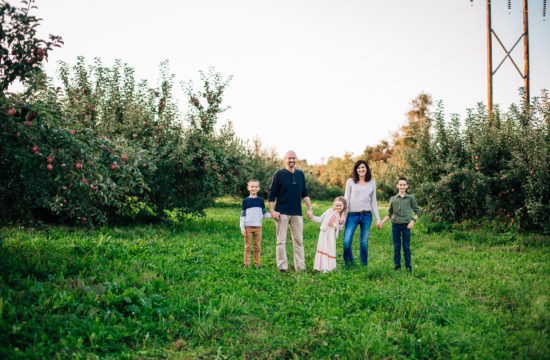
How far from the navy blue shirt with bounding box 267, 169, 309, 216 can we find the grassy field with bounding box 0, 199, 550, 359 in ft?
4.35

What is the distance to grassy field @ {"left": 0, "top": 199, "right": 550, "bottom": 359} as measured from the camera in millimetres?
3781

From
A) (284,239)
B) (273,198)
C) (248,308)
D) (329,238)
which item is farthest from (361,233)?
(248,308)

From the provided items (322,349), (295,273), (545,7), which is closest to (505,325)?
(322,349)

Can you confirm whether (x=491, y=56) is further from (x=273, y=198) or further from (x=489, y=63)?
(x=273, y=198)

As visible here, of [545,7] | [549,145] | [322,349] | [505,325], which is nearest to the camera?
[322,349]

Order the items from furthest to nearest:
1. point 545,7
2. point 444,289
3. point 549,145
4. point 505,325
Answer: point 545,7 → point 549,145 → point 444,289 → point 505,325

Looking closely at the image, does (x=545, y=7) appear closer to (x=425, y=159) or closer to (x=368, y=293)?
(x=425, y=159)

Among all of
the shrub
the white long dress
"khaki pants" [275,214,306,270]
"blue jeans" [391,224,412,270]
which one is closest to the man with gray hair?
"khaki pants" [275,214,306,270]

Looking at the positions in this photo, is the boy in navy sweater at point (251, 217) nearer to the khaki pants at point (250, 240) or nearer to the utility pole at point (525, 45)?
the khaki pants at point (250, 240)

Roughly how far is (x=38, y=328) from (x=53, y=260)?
227cm

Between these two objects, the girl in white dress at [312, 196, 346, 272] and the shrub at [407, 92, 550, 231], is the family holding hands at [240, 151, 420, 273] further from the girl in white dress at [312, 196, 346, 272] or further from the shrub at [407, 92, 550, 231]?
the shrub at [407, 92, 550, 231]

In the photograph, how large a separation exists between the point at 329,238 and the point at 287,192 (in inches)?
53.7

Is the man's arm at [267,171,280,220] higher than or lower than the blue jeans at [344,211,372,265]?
higher

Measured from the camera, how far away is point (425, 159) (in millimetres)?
12133
